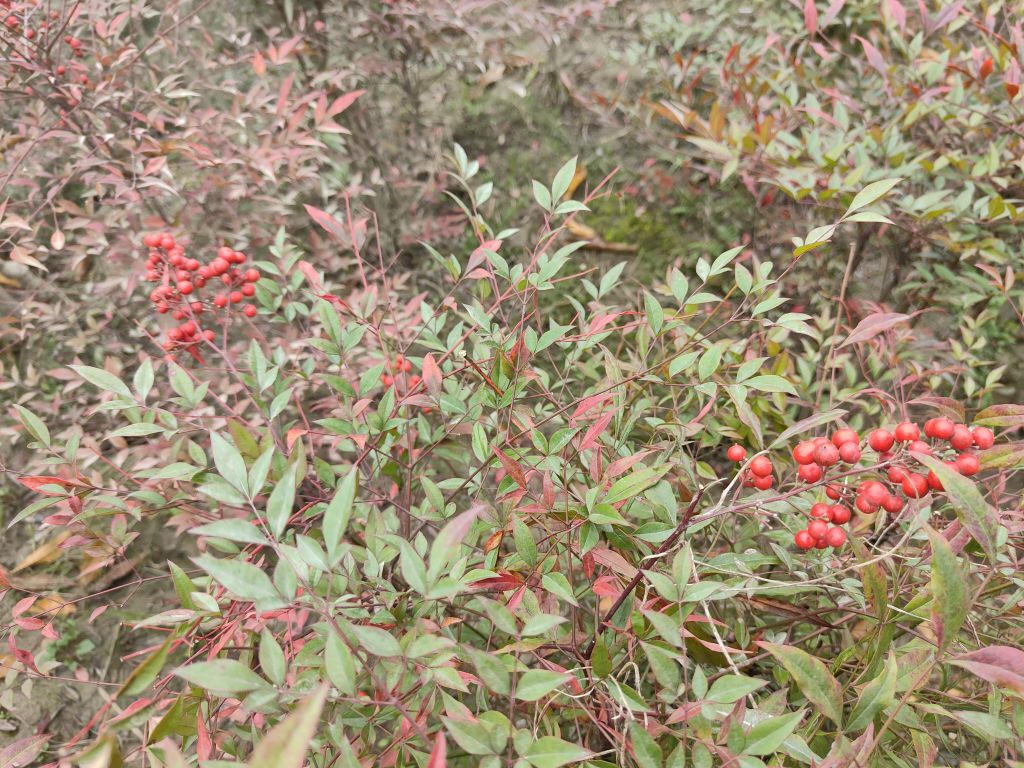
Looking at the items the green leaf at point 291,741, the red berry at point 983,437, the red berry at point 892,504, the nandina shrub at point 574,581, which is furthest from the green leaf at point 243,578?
the red berry at point 983,437

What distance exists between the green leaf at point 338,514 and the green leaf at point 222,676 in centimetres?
11

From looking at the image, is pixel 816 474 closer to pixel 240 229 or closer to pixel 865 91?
pixel 240 229

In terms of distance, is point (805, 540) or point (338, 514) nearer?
point (338, 514)

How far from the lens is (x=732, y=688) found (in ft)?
2.02

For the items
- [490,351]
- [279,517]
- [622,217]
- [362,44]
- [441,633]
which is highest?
[362,44]

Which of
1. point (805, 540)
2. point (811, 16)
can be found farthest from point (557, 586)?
point (811, 16)

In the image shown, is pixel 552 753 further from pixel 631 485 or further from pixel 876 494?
pixel 876 494

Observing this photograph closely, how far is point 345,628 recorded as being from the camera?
63 cm

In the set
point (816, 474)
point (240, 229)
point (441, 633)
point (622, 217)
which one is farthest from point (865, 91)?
point (441, 633)

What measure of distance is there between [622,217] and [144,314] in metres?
1.60

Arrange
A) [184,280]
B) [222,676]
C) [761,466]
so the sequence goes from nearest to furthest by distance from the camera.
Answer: [222,676], [761,466], [184,280]

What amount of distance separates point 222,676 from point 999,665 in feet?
2.08

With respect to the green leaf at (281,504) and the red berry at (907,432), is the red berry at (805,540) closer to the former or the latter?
the red berry at (907,432)

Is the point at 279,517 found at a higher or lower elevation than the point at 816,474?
higher
